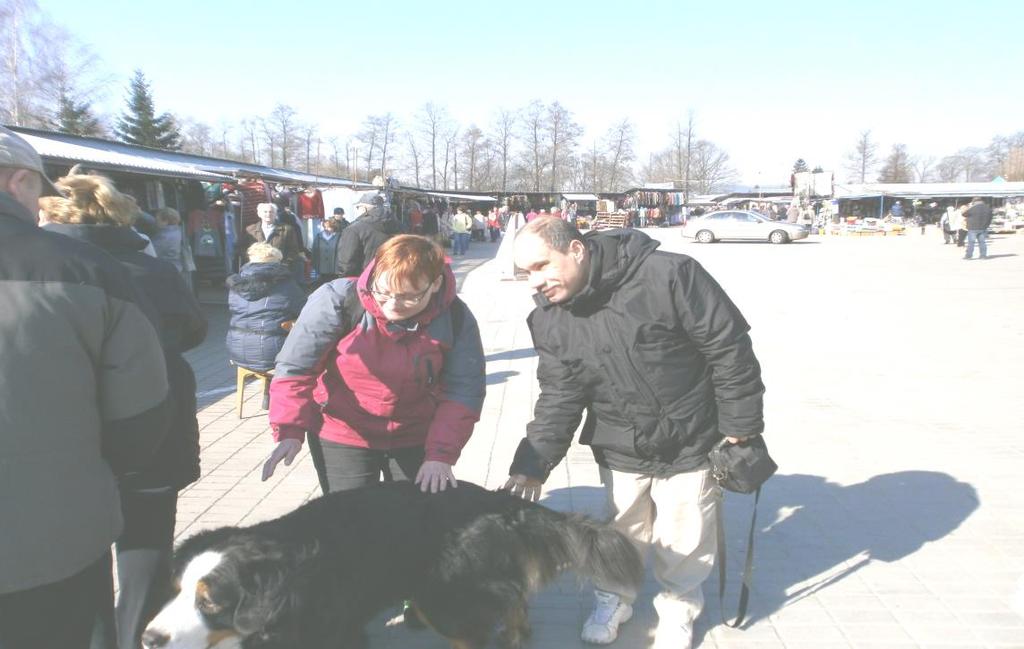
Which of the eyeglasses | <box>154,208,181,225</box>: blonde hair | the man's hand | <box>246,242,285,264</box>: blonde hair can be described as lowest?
the man's hand

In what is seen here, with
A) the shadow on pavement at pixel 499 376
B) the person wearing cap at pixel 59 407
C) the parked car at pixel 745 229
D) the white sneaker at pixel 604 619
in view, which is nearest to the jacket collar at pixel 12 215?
the person wearing cap at pixel 59 407

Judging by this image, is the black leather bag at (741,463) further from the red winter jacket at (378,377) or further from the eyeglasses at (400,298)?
the eyeglasses at (400,298)

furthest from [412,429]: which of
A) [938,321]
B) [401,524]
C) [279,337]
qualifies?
[938,321]

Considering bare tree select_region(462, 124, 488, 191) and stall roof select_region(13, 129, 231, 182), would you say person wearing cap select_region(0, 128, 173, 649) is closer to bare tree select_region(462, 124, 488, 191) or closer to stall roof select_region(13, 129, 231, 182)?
stall roof select_region(13, 129, 231, 182)

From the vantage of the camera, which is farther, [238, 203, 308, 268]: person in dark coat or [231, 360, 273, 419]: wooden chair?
[238, 203, 308, 268]: person in dark coat

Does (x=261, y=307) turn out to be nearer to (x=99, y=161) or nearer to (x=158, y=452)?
(x=158, y=452)

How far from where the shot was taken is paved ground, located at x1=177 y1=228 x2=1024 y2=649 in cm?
328

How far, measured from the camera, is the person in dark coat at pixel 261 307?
5973mm

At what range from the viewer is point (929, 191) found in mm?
56469

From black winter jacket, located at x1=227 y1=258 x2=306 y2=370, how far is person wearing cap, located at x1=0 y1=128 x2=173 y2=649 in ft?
13.6

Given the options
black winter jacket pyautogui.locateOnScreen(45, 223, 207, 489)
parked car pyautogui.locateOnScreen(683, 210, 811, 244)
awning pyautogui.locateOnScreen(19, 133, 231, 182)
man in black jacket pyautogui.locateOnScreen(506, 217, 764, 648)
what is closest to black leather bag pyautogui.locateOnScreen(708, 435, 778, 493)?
man in black jacket pyautogui.locateOnScreen(506, 217, 764, 648)

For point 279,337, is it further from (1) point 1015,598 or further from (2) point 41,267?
(1) point 1015,598

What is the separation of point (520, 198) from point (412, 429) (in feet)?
130

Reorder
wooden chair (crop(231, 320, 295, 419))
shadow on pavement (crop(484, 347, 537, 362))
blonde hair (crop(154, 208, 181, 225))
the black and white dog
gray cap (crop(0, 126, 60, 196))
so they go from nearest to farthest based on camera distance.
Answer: gray cap (crop(0, 126, 60, 196))
the black and white dog
wooden chair (crop(231, 320, 295, 419))
shadow on pavement (crop(484, 347, 537, 362))
blonde hair (crop(154, 208, 181, 225))
